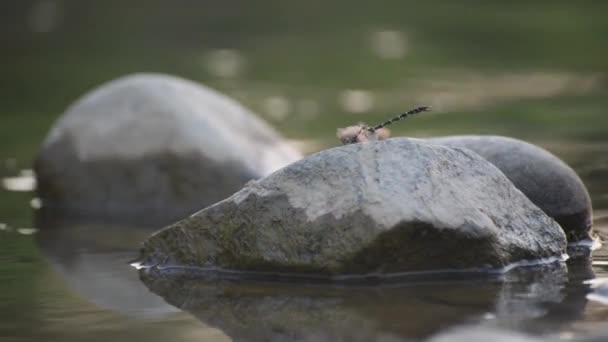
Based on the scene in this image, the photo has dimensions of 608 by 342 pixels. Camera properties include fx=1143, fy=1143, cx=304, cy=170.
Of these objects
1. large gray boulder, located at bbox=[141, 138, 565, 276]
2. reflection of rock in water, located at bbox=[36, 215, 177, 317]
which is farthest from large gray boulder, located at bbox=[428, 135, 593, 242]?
reflection of rock in water, located at bbox=[36, 215, 177, 317]

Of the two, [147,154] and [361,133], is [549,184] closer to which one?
[361,133]

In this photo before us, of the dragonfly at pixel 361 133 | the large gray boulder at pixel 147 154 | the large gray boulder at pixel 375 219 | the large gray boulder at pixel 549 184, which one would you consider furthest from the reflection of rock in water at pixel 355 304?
the large gray boulder at pixel 147 154

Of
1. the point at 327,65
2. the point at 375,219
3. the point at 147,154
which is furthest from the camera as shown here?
the point at 327,65

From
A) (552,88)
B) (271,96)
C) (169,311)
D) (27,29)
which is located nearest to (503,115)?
(552,88)

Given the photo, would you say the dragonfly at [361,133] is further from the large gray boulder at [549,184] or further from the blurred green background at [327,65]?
the blurred green background at [327,65]

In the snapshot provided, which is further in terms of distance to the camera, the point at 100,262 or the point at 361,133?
the point at 100,262

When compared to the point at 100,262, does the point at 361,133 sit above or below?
above

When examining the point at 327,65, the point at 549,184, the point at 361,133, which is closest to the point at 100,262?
the point at 361,133

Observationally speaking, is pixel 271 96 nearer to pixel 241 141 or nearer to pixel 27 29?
pixel 241 141
